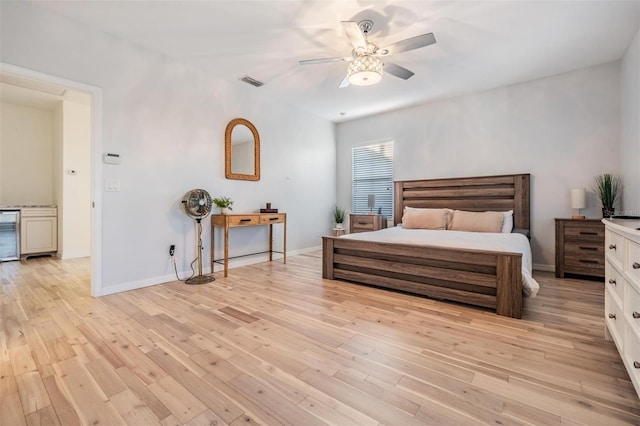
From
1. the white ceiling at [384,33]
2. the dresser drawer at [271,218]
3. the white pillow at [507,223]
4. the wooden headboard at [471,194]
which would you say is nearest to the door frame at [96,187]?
the white ceiling at [384,33]

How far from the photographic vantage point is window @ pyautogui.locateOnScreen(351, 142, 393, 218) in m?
5.59

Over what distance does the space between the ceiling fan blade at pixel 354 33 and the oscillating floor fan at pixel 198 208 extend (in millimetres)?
2415

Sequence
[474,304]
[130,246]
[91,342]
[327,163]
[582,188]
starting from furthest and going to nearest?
1. [327,163]
2. [582,188]
3. [130,246]
4. [474,304]
5. [91,342]

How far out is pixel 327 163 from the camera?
6117mm

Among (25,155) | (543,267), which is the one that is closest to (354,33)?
(543,267)

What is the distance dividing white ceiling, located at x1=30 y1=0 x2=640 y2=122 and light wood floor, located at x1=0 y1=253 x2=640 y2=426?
2.68 meters

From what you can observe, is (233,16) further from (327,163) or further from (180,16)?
(327,163)

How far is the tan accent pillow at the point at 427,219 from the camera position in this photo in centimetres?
426

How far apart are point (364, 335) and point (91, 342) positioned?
73.7 inches

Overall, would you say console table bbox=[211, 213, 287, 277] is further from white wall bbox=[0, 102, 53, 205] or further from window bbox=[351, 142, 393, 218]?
white wall bbox=[0, 102, 53, 205]

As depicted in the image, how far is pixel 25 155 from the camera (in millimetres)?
5277

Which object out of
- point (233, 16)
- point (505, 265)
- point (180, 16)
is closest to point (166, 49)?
point (180, 16)

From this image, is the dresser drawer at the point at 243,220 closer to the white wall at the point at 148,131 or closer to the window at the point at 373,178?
the white wall at the point at 148,131

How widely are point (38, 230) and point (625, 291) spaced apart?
24.0ft
